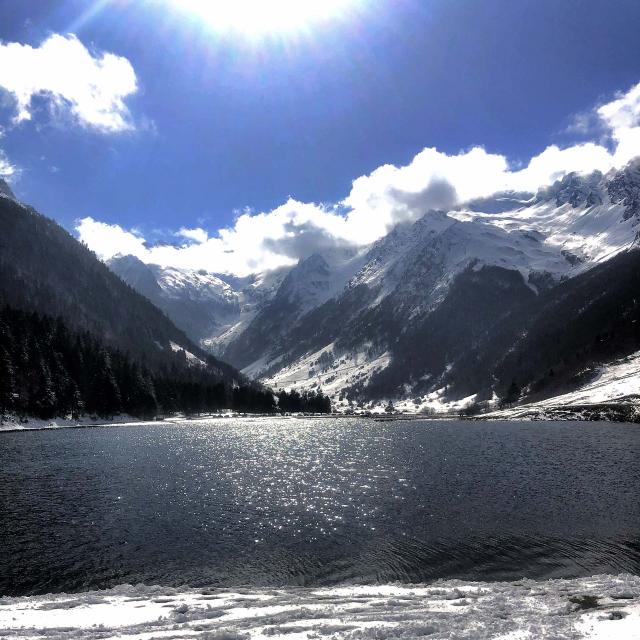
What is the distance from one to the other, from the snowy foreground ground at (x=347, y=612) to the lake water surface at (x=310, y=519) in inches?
157

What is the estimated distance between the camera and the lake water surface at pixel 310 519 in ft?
105

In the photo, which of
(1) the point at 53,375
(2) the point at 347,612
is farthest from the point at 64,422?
(2) the point at 347,612

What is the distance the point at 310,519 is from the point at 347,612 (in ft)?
77.9

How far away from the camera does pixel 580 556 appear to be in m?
33.9

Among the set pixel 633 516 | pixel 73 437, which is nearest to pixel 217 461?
pixel 73 437

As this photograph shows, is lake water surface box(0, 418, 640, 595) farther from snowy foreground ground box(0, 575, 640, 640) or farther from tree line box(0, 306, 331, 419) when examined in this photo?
tree line box(0, 306, 331, 419)

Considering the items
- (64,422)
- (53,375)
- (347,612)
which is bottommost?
(347,612)

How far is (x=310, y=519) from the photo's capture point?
4531 centimetres

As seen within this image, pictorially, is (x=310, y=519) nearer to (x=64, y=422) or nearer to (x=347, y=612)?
(x=347, y=612)

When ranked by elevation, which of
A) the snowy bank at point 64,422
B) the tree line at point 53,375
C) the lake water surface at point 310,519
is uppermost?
the tree line at point 53,375

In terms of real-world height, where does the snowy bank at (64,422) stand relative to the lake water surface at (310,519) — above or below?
above

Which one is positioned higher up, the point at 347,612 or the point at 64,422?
the point at 64,422

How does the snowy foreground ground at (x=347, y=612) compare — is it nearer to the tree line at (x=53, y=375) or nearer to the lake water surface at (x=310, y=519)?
the lake water surface at (x=310, y=519)

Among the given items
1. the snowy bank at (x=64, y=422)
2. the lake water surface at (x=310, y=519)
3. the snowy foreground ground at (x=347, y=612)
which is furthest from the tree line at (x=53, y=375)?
the snowy foreground ground at (x=347, y=612)
